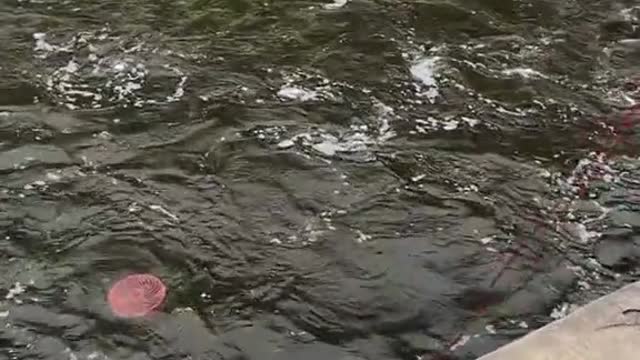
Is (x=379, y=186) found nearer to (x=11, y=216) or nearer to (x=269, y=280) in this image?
(x=269, y=280)

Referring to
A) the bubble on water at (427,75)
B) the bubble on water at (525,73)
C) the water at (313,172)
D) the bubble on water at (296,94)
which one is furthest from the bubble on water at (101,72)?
the bubble on water at (525,73)

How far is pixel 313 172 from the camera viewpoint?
5.56 metres

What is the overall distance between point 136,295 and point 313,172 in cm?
134

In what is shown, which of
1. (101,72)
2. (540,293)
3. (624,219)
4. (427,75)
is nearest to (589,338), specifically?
(540,293)

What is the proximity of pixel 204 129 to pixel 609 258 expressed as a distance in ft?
8.16

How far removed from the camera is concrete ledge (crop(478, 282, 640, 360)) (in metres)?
3.74

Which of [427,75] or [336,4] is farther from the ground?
[336,4]

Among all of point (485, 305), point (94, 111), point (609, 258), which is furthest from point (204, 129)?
point (609, 258)

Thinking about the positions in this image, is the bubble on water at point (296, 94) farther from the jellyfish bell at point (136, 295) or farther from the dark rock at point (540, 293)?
the dark rock at point (540, 293)

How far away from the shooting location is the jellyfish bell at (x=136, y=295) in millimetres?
4691

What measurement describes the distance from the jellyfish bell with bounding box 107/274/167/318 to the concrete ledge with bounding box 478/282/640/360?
1.76 meters

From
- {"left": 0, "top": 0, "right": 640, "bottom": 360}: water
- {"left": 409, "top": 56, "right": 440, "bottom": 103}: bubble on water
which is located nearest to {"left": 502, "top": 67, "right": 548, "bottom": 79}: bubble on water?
{"left": 0, "top": 0, "right": 640, "bottom": 360}: water

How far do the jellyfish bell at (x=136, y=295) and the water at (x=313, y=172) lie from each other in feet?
0.18

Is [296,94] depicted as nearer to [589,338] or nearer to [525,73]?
[525,73]
